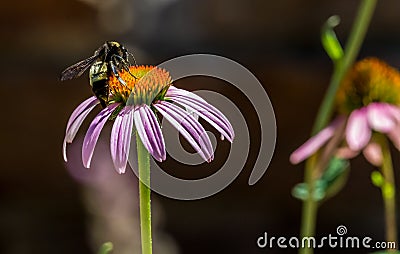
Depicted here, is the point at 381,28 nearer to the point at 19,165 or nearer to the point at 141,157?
the point at 19,165

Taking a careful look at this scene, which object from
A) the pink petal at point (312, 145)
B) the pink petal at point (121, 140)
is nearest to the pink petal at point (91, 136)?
the pink petal at point (121, 140)

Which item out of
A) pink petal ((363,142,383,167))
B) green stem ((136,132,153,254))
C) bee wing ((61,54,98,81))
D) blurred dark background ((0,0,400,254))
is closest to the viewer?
green stem ((136,132,153,254))

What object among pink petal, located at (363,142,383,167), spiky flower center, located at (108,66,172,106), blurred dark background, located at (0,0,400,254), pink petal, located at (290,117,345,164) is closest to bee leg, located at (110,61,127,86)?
spiky flower center, located at (108,66,172,106)

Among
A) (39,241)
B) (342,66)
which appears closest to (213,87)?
(39,241)

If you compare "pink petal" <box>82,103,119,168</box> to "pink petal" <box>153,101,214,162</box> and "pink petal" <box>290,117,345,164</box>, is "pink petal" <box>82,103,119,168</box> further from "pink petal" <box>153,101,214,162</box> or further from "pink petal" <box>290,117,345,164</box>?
"pink petal" <box>290,117,345,164</box>

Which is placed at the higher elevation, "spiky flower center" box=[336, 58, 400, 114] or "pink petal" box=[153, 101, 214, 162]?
"spiky flower center" box=[336, 58, 400, 114]

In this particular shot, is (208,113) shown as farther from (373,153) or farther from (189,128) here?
(373,153)

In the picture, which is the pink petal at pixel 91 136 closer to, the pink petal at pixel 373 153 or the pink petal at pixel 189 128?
the pink petal at pixel 189 128

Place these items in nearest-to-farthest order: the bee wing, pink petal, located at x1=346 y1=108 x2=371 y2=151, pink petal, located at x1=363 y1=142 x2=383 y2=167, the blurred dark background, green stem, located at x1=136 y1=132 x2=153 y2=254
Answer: green stem, located at x1=136 y1=132 x2=153 y2=254 → the bee wing → pink petal, located at x1=346 y1=108 x2=371 y2=151 → pink petal, located at x1=363 y1=142 x2=383 y2=167 → the blurred dark background

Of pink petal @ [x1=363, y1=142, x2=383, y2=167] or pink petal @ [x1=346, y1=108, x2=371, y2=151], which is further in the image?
pink petal @ [x1=363, y1=142, x2=383, y2=167]
